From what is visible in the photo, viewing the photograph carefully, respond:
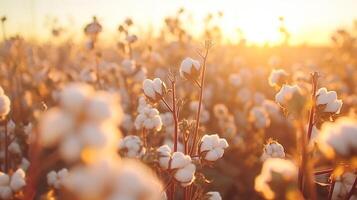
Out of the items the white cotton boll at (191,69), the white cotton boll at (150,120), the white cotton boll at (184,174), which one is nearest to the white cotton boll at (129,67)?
the white cotton boll at (150,120)

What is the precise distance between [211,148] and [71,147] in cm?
177

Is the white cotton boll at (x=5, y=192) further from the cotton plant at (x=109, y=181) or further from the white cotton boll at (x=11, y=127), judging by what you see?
the cotton plant at (x=109, y=181)

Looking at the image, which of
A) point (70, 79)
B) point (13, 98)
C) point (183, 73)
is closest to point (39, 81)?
point (70, 79)

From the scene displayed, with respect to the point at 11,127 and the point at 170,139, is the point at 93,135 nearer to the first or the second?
the point at 11,127

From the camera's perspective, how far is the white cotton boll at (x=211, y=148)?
113 inches

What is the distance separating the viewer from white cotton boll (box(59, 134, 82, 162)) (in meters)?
1.19

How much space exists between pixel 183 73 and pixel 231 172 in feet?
9.95

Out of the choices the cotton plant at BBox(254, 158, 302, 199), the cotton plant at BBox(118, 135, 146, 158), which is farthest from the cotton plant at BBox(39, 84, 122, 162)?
the cotton plant at BBox(118, 135, 146, 158)

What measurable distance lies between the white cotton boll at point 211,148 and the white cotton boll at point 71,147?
172 cm

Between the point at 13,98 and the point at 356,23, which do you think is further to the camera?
the point at 356,23

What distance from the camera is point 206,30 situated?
10.4m

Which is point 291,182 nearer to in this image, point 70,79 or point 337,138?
point 337,138

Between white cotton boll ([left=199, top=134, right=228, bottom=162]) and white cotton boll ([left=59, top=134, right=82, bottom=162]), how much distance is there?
1.72 metres

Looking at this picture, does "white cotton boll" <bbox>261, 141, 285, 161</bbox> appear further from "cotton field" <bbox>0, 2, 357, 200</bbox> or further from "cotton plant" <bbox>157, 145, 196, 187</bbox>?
"cotton plant" <bbox>157, 145, 196, 187</bbox>
